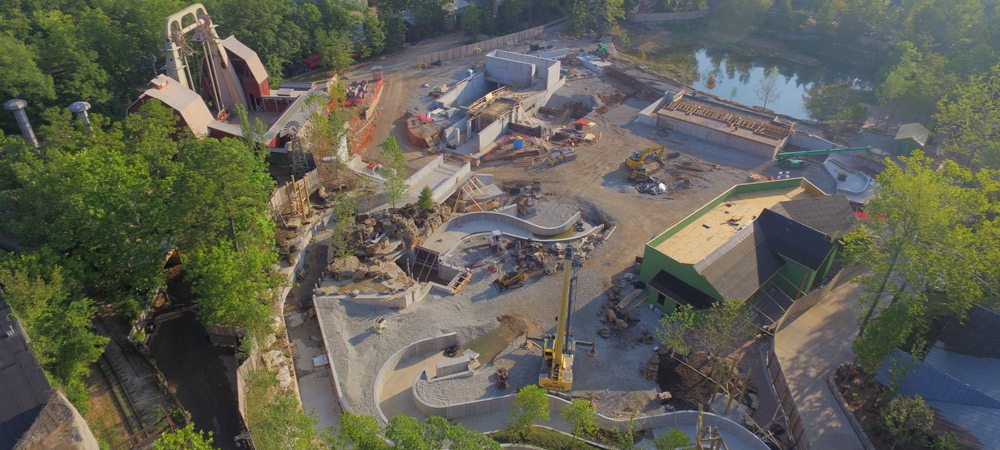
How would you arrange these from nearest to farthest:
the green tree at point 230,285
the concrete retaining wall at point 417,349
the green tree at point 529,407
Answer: the green tree at point 529,407 < the green tree at point 230,285 < the concrete retaining wall at point 417,349

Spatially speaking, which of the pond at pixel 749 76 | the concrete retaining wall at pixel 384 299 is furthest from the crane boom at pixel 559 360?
the pond at pixel 749 76

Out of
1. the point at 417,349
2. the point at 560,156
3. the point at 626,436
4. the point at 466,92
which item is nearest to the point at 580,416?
the point at 626,436

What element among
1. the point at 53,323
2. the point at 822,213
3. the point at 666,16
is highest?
the point at 666,16

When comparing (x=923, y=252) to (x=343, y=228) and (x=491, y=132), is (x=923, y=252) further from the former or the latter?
(x=491, y=132)

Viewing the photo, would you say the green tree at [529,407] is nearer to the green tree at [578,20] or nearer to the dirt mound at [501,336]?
the dirt mound at [501,336]

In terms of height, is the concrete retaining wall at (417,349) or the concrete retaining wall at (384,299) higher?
the concrete retaining wall at (384,299)
